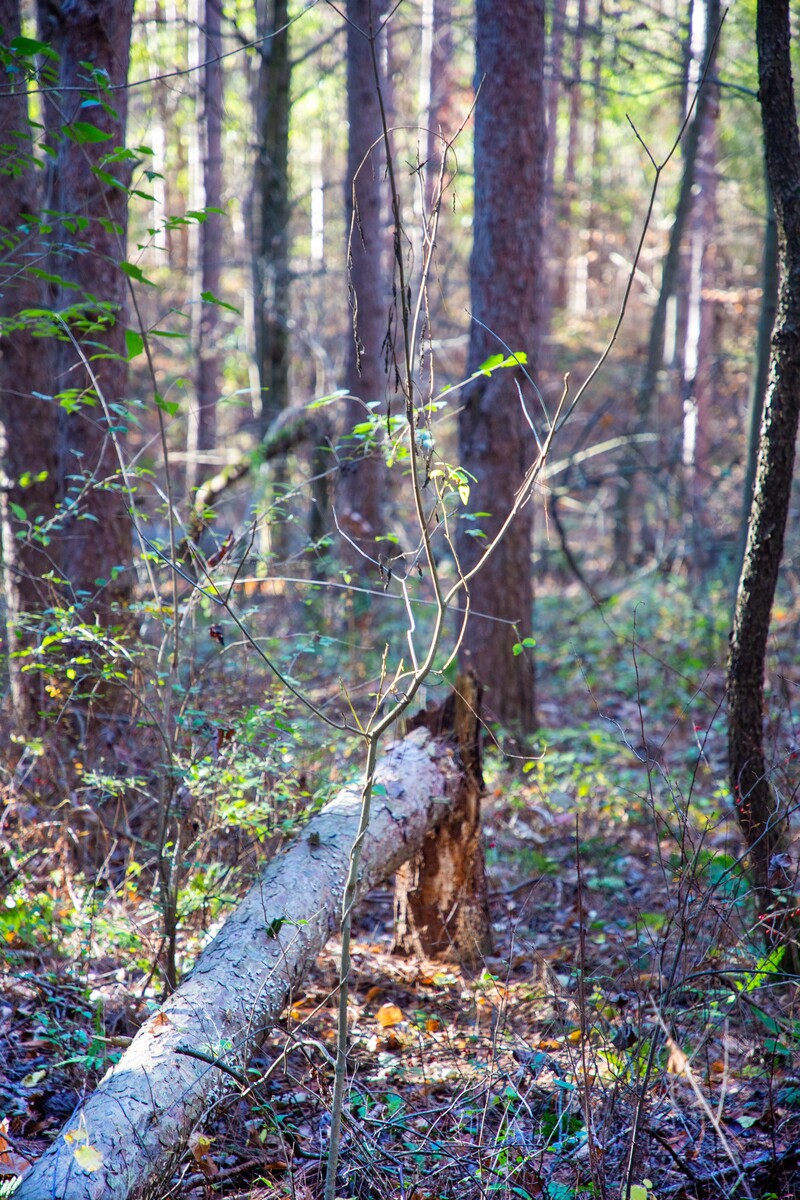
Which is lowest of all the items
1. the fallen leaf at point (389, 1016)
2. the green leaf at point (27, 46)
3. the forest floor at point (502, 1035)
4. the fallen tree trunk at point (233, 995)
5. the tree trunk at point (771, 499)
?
the fallen leaf at point (389, 1016)

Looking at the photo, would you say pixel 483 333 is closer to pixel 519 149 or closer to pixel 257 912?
pixel 519 149

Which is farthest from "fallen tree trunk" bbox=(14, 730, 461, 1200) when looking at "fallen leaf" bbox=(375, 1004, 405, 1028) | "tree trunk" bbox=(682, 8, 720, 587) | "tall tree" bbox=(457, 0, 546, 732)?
"tree trunk" bbox=(682, 8, 720, 587)

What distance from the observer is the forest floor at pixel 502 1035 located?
2633 millimetres

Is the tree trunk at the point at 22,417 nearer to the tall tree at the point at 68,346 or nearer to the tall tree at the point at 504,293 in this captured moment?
the tall tree at the point at 68,346

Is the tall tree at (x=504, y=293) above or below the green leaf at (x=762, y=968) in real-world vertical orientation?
above

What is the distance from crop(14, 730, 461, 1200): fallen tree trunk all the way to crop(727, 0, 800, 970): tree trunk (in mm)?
1369

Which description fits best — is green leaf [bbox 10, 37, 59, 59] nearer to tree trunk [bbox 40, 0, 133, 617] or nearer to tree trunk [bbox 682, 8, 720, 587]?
tree trunk [bbox 40, 0, 133, 617]

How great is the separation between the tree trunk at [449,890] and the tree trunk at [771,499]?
125 centimetres

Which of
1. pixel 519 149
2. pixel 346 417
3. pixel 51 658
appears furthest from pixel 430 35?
pixel 51 658

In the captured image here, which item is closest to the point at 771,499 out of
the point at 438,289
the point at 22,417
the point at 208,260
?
the point at 22,417

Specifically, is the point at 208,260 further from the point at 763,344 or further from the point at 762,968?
the point at 762,968

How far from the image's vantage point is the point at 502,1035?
10.9 ft

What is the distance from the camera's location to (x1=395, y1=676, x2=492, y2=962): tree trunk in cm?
429

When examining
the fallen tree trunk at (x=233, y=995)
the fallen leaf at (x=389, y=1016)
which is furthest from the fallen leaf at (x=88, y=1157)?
the fallen leaf at (x=389, y=1016)
